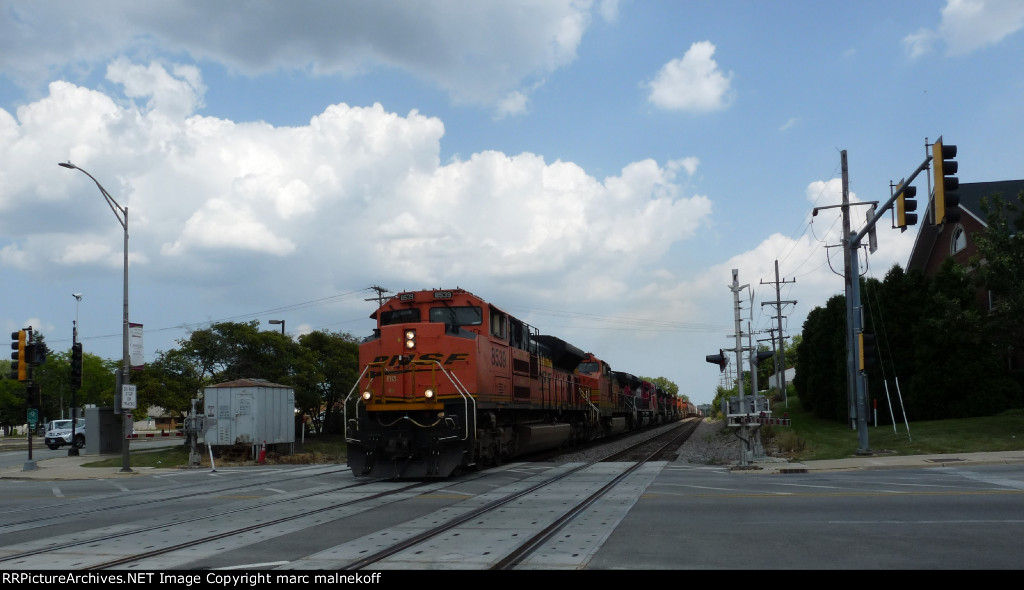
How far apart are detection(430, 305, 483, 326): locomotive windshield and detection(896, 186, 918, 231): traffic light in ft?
33.2

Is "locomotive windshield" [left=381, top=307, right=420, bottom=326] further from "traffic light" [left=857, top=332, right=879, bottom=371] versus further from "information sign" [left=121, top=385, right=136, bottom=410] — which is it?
"traffic light" [left=857, top=332, right=879, bottom=371]

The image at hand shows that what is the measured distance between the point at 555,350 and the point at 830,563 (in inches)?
878

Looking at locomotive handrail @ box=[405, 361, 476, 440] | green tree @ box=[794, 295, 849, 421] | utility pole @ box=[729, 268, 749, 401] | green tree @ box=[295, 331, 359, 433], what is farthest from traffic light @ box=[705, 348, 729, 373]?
green tree @ box=[295, 331, 359, 433]

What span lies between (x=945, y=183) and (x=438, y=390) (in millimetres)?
11211

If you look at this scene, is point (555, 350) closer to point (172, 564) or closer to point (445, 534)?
point (445, 534)

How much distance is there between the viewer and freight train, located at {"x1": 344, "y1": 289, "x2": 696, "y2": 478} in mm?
18203

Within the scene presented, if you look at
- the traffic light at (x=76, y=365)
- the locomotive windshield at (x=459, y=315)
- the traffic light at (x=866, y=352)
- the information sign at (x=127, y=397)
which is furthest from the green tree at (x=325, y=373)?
the traffic light at (x=866, y=352)

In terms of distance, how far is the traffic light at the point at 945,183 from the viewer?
15.5m

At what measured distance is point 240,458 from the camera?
31.2 metres

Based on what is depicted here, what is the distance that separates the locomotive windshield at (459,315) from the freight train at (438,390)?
0.08 ft

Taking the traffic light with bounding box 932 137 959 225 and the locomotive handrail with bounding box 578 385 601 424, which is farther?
the locomotive handrail with bounding box 578 385 601 424

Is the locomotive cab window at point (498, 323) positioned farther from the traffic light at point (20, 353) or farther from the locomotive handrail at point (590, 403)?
the traffic light at point (20, 353)

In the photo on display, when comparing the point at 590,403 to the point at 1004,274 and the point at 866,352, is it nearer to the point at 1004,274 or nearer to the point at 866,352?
the point at 866,352

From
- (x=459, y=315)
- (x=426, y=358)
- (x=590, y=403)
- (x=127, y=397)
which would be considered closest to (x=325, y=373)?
(x=590, y=403)
